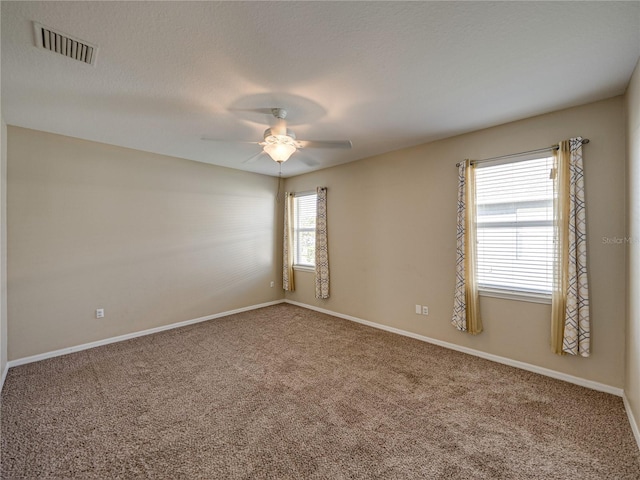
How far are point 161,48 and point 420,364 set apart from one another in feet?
11.8

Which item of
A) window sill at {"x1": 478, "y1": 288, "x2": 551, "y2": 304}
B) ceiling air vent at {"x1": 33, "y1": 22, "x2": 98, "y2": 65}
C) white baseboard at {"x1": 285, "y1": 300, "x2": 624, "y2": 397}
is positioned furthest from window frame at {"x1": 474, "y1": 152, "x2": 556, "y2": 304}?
ceiling air vent at {"x1": 33, "y1": 22, "x2": 98, "y2": 65}

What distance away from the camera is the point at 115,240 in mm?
3832

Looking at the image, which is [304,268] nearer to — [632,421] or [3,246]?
[3,246]

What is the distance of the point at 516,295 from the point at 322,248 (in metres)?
2.90

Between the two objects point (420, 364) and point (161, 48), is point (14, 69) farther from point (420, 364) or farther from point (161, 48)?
point (420, 364)

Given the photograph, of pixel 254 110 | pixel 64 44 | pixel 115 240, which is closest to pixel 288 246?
pixel 115 240

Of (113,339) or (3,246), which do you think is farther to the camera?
(113,339)

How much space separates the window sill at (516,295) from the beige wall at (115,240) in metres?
3.82

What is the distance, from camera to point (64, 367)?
3086 millimetres

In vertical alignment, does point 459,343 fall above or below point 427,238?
below

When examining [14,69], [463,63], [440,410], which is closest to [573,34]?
[463,63]

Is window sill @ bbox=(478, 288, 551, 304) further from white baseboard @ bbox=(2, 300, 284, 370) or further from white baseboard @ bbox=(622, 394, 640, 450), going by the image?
white baseboard @ bbox=(2, 300, 284, 370)

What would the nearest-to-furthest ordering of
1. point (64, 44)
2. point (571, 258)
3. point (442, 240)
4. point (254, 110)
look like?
point (64, 44) < point (571, 258) < point (254, 110) < point (442, 240)

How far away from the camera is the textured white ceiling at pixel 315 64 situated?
158 centimetres
